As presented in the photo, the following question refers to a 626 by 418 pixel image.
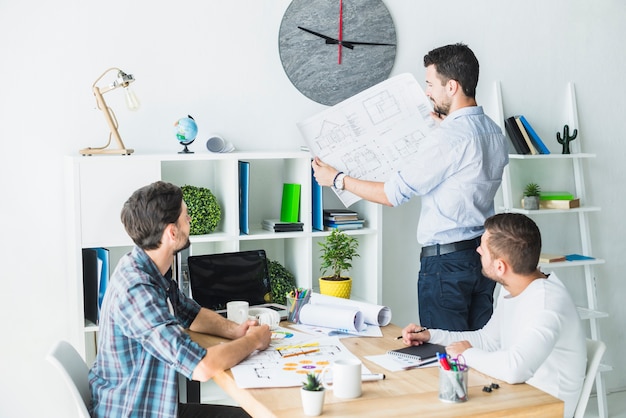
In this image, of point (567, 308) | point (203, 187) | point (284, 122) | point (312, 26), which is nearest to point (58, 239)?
point (203, 187)

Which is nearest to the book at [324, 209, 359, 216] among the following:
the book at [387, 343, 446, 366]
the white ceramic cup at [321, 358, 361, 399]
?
the book at [387, 343, 446, 366]

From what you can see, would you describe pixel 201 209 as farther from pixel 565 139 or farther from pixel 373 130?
pixel 565 139

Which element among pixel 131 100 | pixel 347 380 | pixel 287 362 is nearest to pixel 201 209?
pixel 131 100

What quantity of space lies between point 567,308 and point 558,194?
2.20m

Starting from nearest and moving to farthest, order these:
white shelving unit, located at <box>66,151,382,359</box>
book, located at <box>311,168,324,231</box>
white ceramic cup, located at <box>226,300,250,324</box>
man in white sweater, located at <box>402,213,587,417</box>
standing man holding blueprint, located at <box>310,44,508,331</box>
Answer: man in white sweater, located at <box>402,213,587,417</box> < white ceramic cup, located at <box>226,300,250,324</box> < standing man holding blueprint, located at <box>310,44,508,331</box> < white shelving unit, located at <box>66,151,382,359</box> < book, located at <box>311,168,324,231</box>

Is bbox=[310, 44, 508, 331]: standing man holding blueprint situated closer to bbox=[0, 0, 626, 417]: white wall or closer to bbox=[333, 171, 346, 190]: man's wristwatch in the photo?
bbox=[333, 171, 346, 190]: man's wristwatch

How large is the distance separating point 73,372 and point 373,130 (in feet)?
5.74

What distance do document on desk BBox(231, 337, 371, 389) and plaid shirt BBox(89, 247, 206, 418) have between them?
164 mm

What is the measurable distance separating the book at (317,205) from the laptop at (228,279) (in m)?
0.38

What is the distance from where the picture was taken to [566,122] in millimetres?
4504

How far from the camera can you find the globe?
340cm

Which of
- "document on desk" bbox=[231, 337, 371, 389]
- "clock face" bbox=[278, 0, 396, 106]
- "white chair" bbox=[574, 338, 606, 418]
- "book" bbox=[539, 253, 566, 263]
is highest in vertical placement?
"clock face" bbox=[278, 0, 396, 106]

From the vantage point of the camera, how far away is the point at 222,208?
3.60m

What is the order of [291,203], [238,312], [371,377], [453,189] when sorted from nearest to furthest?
1. [371,377]
2. [238,312]
3. [453,189]
4. [291,203]
